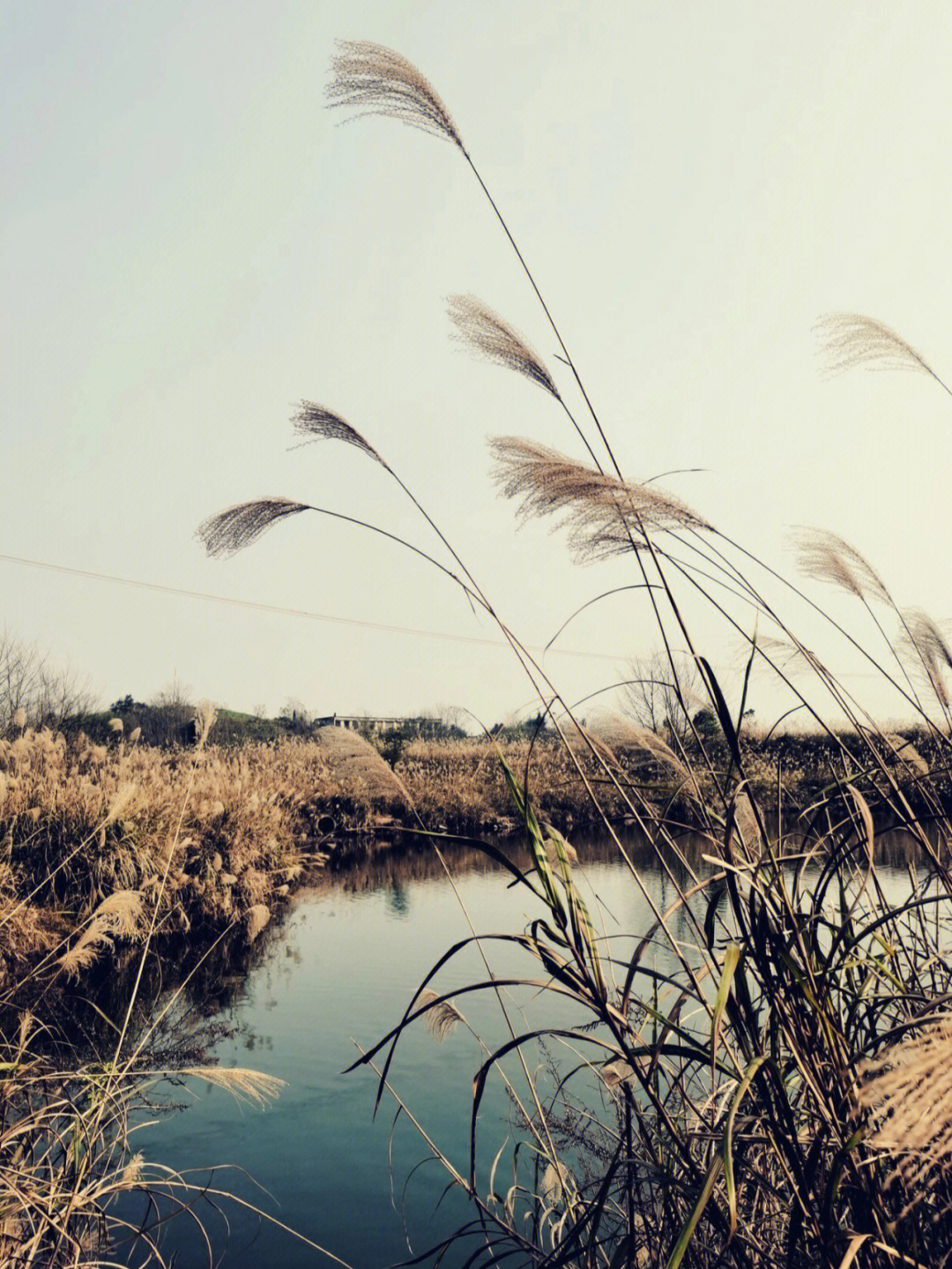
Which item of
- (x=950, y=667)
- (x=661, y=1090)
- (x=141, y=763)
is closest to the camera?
(x=950, y=667)

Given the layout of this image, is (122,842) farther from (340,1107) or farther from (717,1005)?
(717,1005)

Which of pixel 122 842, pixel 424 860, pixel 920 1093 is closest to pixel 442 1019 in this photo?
pixel 920 1093

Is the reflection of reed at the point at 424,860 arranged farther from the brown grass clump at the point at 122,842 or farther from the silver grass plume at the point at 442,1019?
the silver grass plume at the point at 442,1019

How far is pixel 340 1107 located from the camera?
15.9 feet

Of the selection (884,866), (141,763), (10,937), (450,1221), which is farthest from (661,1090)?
(141,763)

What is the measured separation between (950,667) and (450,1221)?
2.84 meters

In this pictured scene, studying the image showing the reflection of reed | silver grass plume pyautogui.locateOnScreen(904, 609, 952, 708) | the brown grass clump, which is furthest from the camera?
the reflection of reed

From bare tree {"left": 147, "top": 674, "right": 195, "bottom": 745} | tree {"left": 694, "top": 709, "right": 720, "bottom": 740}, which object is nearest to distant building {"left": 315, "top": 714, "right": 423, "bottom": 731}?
bare tree {"left": 147, "top": 674, "right": 195, "bottom": 745}

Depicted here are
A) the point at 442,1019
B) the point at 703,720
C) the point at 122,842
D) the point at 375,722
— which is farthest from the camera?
the point at 375,722

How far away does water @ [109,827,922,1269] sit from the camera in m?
3.66

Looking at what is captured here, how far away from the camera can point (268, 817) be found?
1096 centimetres

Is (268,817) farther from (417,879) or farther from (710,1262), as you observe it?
(710,1262)

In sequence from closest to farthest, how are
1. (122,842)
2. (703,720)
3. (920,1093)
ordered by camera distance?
(920,1093) < (703,720) < (122,842)

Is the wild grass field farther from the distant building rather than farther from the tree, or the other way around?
the distant building
